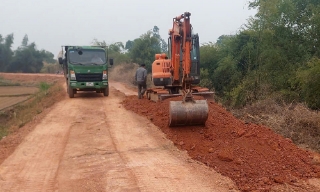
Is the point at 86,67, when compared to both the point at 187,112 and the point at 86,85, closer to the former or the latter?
the point at 86,85

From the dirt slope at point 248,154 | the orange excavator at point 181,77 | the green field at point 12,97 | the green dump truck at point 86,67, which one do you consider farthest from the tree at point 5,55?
the dirt slope at point 248,154

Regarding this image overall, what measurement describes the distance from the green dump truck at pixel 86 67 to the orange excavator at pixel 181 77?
3766 mm

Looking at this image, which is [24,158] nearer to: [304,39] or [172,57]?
[172,57]

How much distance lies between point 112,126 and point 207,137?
11.5 feet

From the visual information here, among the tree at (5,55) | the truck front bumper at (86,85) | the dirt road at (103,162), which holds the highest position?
the tree at (5,55)

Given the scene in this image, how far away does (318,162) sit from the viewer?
277 inches

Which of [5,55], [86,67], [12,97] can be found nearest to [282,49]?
[86,67]

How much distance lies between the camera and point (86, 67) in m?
17.9

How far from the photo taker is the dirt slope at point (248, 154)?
19.8 feet

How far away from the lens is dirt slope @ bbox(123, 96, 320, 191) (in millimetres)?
6035

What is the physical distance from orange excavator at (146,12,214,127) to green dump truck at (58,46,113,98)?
377cm

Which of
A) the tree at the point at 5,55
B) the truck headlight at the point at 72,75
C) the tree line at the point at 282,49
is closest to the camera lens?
the tree line at the point at 282,49

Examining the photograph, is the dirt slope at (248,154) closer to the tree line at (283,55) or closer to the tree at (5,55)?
the tree line at (283,55)

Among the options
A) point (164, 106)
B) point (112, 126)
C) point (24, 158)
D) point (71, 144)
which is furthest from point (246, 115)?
point (24, 158)
